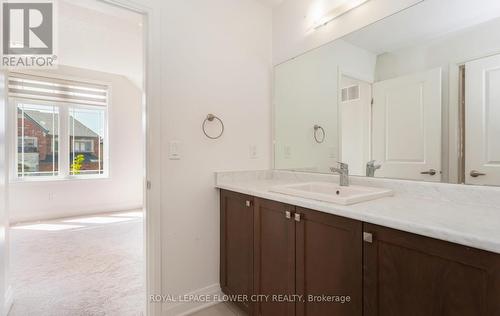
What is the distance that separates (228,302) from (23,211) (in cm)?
419

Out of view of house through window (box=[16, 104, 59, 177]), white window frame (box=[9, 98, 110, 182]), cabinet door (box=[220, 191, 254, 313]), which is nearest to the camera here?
cabinet door (box=[220, 191, 254, 313])

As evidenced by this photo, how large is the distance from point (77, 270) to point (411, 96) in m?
3.13

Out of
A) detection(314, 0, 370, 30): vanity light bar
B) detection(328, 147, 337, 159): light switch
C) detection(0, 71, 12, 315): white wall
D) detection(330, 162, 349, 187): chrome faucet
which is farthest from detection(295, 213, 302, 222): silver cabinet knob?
detection(0, 71, 12, 315): white wall

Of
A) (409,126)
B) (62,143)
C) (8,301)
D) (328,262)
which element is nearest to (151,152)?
(328,262)

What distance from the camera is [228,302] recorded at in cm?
196

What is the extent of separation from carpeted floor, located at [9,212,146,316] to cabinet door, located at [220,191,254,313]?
690 mm

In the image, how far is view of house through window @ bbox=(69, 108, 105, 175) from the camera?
184 inches

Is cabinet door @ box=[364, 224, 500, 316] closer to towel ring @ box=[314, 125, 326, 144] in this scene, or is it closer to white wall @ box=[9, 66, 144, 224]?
towel ring @ box=[314, 125, 326, 144]

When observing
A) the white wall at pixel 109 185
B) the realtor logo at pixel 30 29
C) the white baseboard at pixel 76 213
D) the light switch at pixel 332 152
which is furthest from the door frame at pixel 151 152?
the white baseboard at pixel 76 213

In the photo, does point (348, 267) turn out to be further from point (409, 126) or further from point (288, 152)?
point (288, 152)

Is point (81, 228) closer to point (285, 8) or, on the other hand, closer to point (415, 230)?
point (285, 8)

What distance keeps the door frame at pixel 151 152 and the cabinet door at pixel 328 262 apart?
38.2 inches

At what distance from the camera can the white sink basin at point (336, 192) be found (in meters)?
1.19

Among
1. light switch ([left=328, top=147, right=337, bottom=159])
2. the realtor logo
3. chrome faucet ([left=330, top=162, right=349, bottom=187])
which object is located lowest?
chrome faucet ([left=330, top=162, right=349, bottom=187])
